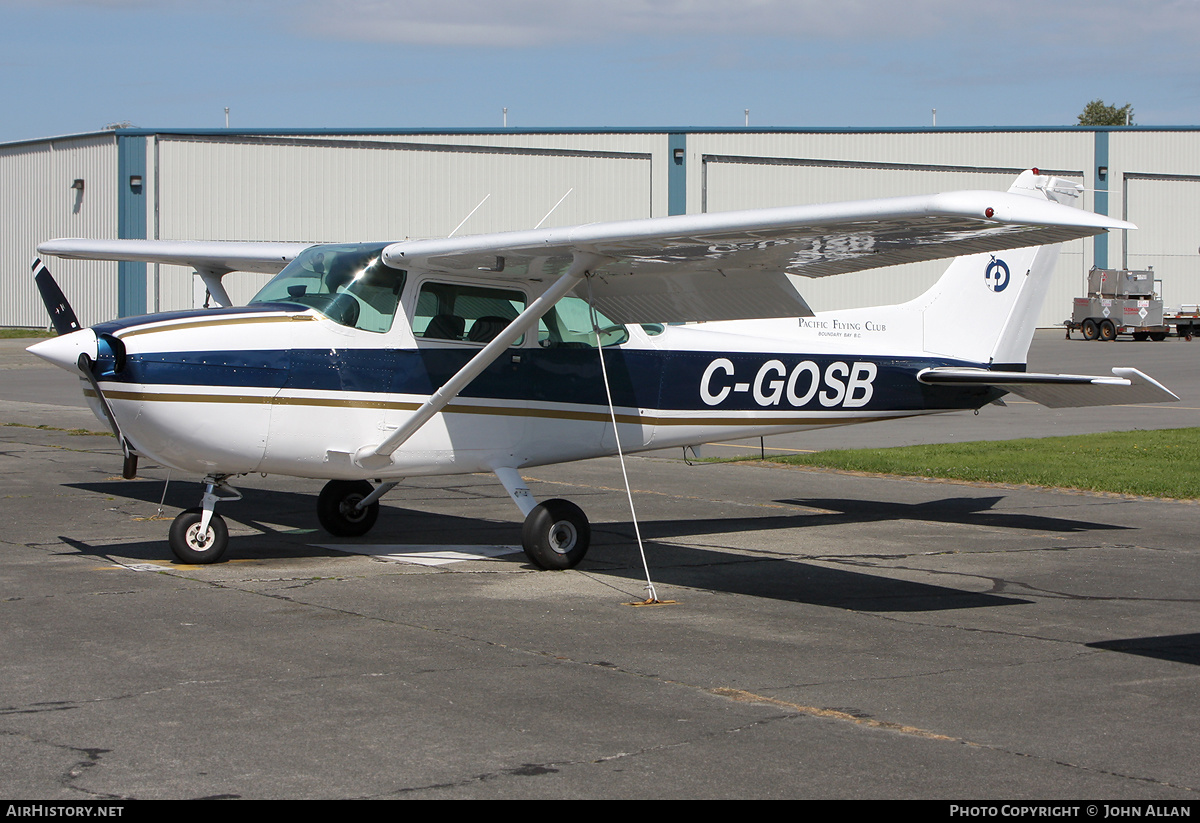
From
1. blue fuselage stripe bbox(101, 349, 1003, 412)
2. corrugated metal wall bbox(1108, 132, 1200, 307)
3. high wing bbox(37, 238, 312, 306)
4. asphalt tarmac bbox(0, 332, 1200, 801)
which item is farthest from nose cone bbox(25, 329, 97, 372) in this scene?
corrugated metal wall bbox(1108, 132, 1200, 307)

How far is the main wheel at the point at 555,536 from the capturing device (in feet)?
28.9

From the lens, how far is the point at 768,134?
1870 inches

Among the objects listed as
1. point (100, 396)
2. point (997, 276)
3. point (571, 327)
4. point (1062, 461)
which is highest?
point (997, 276)

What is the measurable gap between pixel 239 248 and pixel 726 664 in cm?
726

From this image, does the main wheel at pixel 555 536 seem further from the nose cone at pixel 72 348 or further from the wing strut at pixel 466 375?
the nose cone at pixel 72 348

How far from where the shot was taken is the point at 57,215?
4525 cm

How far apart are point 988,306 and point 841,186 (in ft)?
125

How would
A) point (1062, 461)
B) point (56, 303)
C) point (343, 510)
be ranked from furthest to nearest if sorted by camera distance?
point (1062, 461)
point (343, 510)
point (56, 303)

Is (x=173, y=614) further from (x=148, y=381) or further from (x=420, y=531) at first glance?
(x=420, y=531)

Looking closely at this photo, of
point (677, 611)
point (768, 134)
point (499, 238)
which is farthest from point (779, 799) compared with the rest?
point (768, 134)

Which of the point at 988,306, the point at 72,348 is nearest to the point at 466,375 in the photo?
the point at 72,348

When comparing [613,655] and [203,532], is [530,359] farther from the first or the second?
[613,655]

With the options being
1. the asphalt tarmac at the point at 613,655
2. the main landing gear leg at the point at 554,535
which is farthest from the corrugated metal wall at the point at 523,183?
the main landing gear leg at the point at 554,535

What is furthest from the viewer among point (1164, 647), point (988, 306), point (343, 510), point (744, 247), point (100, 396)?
point (988, 306)
